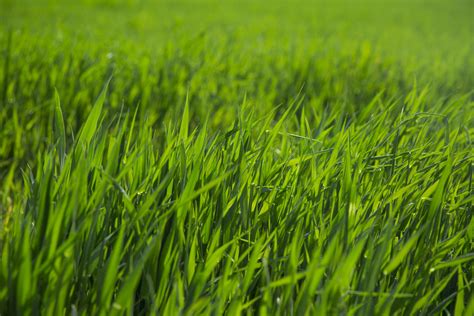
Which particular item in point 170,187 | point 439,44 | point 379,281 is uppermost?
point 170,187

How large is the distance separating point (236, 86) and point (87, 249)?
2.28 meters

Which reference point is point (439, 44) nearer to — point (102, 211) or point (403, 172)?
point (403, 172)

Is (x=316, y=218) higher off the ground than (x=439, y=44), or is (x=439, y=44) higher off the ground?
(x=316, y=218)

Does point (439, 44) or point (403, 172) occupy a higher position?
point (403, 172)

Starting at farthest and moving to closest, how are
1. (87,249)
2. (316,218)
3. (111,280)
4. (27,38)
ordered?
(27,38), (316,218), (87,249), (111,280)

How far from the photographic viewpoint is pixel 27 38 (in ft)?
12.3

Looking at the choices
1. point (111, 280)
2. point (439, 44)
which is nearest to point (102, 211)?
point (111, 280)

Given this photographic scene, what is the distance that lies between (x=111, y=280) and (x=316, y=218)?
1.68 ft

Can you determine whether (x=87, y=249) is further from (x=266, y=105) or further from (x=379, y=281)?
(x=266, y=105)

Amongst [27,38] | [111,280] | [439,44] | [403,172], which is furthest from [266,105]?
[439,44]

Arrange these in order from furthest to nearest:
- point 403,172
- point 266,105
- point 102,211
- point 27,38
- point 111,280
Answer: point 27,38
point 266,105
point 403,172
point 102,211
point 111,280

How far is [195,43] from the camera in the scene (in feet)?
12.5

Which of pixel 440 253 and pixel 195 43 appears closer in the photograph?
pixel 440 253

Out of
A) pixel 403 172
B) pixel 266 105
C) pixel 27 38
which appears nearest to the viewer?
pixel 403 172
